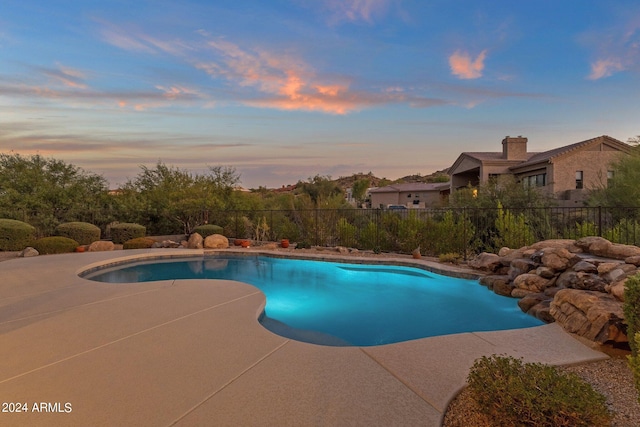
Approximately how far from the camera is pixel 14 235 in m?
9.79

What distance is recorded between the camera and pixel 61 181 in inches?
526

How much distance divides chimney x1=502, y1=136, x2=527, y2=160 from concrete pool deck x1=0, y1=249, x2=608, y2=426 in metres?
Result: 22.3

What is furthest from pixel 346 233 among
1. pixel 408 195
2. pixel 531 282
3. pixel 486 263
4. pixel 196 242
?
pixel 408 195

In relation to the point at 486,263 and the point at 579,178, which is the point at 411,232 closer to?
the point at 486,263

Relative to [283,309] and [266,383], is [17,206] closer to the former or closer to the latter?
[283,309]

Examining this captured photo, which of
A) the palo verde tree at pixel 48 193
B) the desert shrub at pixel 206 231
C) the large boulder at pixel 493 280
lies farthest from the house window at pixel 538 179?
the palo verde tree at pixel 48 193

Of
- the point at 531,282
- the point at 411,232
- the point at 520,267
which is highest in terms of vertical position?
the point at 411,232

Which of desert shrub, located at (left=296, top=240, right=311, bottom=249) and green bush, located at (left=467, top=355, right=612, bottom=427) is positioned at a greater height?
green bush, located at (left=467, top=355, right=612, bottom=427)

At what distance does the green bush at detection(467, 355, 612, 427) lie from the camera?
5.65 ft

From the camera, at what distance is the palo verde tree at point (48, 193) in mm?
11711

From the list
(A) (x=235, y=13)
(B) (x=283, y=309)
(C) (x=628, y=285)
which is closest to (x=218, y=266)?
(B) (x=283, y=309)

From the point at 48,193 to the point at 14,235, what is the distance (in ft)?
10.3

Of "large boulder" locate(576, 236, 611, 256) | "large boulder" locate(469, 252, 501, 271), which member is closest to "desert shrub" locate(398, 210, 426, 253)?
"large boulder" locate(469, 252, 501, 271)

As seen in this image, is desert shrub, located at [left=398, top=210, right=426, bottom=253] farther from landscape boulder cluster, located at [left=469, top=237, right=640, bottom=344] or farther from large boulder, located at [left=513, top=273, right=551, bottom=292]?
large boulder, located at [left=513, top=273, right=551, bottom=292]
